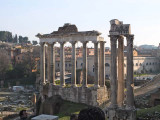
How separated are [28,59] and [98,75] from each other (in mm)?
33410

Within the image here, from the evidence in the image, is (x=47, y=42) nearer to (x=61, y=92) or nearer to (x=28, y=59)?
(x=61, y=92)

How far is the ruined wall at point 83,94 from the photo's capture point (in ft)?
55.7

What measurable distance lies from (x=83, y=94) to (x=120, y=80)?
18.0 ft

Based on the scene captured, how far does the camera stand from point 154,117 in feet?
37.1

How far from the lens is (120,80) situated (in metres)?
12.5

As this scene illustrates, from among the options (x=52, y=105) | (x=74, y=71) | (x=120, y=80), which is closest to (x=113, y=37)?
(x=120, y=80)

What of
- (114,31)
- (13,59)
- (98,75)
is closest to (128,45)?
(114,31)

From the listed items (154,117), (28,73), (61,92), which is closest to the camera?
(154,117)

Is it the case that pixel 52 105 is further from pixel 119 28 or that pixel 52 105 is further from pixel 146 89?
pixel 119 28

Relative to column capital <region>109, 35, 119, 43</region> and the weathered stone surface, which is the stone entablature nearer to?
column capital <region>109, 35, 119, 43</region>

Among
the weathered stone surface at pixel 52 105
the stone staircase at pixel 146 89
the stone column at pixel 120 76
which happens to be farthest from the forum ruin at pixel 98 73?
the stone staircase at pixel 146 89

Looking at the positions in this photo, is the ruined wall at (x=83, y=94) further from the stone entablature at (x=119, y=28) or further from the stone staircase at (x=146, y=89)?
the stone entablature at (x=119, y=28)

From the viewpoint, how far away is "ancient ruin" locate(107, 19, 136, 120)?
1169 cm

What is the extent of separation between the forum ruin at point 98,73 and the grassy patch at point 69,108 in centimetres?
45
